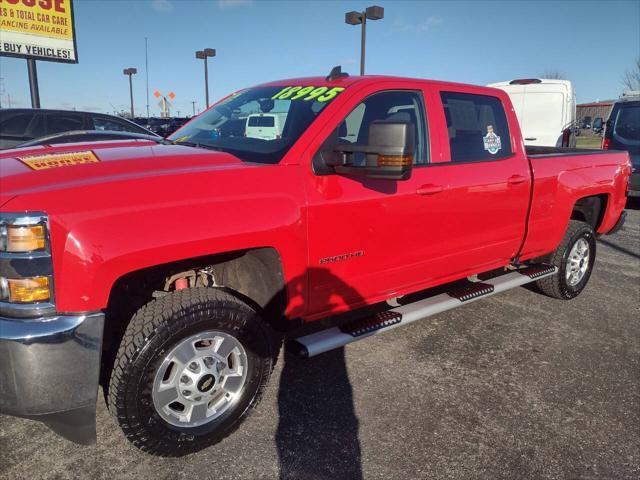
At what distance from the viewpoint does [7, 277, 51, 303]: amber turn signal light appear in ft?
6.44

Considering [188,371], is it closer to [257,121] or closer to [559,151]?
[257,121]

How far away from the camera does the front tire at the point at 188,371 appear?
2.25 metres

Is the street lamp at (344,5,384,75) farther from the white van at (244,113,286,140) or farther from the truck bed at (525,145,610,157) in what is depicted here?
the white van at (244,113,286,140)

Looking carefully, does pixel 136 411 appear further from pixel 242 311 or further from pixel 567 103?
pixel 567 103

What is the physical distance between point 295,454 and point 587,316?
10.8 feet

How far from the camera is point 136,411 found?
2.28 metres

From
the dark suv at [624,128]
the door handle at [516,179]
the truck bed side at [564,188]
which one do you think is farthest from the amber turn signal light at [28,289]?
the dark suv at [624,128]

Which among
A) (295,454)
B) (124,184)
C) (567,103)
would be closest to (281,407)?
(295,454)

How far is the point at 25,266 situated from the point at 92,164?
635mm

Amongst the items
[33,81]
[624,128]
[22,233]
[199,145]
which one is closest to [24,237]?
[22,233]

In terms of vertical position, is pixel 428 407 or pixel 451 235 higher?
pixel 451 235

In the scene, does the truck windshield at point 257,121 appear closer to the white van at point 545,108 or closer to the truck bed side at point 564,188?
the truck bed side at point 564,188

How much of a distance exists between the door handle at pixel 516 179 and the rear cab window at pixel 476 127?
0.19m

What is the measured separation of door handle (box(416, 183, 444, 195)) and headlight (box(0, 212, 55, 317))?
83.5 inches
